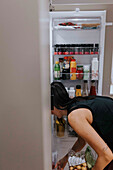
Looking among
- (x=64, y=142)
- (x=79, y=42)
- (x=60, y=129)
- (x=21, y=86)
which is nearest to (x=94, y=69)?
(x=79, y=42)

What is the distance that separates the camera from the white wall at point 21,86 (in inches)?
9.2

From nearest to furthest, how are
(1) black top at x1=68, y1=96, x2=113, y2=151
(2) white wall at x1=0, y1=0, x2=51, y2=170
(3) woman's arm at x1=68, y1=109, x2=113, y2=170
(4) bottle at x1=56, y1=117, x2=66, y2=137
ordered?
(2) white wall at x1=0, y1=0, x2=51, y2=170
(3) woman's arm at x1=68, y1=109, x2=113, y2=170
(1) black top at x1=68, y1=96, x2=113, y2=151
(4) bottle at x1=56, y1=117, x2=66, y2=137

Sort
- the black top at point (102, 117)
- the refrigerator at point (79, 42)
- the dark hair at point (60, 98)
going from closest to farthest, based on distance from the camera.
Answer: the black top at point (102, 117), the dark hair at point (60, 98), the refrigerator at point (79, 42)

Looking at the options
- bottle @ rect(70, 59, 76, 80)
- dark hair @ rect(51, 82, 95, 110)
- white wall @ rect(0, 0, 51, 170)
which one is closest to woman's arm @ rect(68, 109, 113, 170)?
Answer: dark hair @ rect(51, 82, 95, 110)

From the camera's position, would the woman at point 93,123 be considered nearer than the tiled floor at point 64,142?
Yes

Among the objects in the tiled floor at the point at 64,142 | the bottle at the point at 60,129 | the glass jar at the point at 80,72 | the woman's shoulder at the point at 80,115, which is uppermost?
the glass jar at the point at 80,72

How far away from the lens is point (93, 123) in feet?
4.12

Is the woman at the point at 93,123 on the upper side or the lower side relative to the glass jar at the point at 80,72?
lower

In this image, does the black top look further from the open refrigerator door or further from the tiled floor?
the open refrigerator door

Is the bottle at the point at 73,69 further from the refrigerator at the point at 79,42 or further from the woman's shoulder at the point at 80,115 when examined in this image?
the woman's shoulder at the point at 80,115

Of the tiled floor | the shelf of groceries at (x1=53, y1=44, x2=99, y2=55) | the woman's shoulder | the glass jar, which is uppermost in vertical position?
the shelf of groceries at (x1=53, y1=44, x2=99, y2=55)

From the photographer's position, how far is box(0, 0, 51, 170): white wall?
234 mm

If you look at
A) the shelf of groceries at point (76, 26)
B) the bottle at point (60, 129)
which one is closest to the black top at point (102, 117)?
the bottle at point (60, 129)

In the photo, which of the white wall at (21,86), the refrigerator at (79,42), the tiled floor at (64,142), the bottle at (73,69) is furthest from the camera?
the bottle at (73,69)
